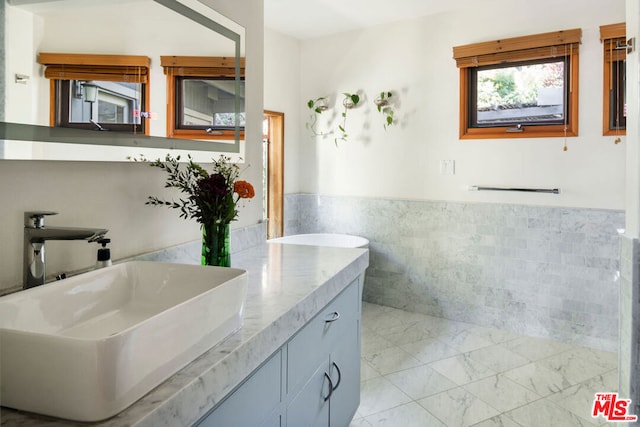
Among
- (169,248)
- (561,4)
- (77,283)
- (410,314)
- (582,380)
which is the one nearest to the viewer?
(77,283)

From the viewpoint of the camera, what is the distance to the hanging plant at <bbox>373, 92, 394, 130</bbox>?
379 cm

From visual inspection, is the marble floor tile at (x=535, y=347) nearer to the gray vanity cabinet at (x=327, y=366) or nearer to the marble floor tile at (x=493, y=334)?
the marble floor tile at (x=493, y=334)

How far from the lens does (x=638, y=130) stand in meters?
1.60

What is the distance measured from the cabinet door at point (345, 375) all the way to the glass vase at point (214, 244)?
0.55 meters

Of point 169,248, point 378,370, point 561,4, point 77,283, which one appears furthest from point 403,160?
point 77,283

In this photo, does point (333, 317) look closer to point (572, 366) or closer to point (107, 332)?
point (107, 332)

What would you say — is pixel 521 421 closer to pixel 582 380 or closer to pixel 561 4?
pixel 582 380

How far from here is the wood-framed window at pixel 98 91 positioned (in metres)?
1.11

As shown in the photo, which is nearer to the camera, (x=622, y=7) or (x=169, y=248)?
(x=169, y=248)

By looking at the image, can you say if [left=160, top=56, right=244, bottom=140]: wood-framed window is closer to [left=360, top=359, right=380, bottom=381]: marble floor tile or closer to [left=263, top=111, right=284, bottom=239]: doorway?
[left=360, top=359, right=380, bottom=381]: marble floor tile

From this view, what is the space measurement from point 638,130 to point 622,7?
186 cm

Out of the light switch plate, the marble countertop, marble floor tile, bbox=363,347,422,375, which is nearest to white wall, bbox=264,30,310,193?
the light switch plate

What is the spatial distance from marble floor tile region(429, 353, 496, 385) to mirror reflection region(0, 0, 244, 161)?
1956mm

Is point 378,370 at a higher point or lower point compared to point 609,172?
lower
